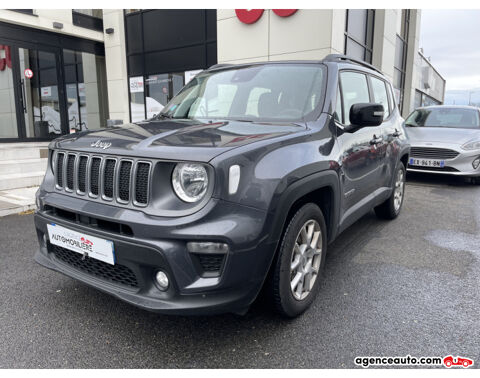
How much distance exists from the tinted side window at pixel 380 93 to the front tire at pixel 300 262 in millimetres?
2003

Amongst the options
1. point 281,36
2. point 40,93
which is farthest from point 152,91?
point 281,36

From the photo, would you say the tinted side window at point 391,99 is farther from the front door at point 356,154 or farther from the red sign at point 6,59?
the red sign at point 6,59

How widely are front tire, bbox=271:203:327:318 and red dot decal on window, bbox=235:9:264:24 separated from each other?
840 centimetres

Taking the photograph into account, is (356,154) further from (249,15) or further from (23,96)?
(23,96)

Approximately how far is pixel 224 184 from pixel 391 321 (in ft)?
5.03

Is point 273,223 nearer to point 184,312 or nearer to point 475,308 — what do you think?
point 184,312

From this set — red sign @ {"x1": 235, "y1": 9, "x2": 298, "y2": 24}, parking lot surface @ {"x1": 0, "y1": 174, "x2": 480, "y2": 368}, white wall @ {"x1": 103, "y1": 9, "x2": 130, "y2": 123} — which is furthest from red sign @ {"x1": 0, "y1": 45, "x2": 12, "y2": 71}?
parking lot surface @ {"x1": 0, "y1": 174, "x2": 480, "y2": 368}

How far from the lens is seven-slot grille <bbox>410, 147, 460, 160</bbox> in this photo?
7.16 m

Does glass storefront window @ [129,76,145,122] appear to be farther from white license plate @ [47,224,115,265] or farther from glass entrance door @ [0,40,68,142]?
white license plate @ [47,224,115,265]

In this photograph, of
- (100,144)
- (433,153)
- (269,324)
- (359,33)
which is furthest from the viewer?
(359,33)

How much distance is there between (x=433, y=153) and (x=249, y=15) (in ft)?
18.7

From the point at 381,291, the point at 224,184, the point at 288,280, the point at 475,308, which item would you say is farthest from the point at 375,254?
the point at 224,184

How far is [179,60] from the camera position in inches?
446

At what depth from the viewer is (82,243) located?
2.18 meters
